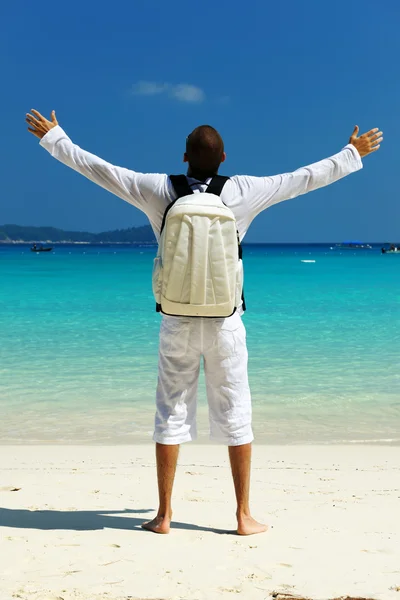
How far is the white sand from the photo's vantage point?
113 inches

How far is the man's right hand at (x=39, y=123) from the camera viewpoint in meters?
3.53

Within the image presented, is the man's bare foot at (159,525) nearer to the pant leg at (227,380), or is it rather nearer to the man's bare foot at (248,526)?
the man's bare foot at (248,526)

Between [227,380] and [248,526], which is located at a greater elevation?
[227,380]

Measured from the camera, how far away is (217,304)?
10.4 feet

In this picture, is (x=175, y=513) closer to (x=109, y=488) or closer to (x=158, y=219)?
(x=109, y=488)

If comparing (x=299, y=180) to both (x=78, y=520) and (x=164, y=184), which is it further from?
(x=78, y=520)

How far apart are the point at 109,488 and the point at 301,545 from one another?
4.96 feet

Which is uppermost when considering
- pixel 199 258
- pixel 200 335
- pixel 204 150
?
pixel 204 150

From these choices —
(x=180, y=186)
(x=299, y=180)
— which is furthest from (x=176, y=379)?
(x=299, y=180)

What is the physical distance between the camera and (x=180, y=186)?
3322mm

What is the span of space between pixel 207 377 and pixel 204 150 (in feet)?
3.58

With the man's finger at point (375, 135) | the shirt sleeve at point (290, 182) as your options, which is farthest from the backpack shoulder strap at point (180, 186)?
the man's finger at point (375, 135)

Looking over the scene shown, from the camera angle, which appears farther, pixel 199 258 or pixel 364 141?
pixel 364 141

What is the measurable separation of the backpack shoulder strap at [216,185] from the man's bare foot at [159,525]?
162 centimetres
